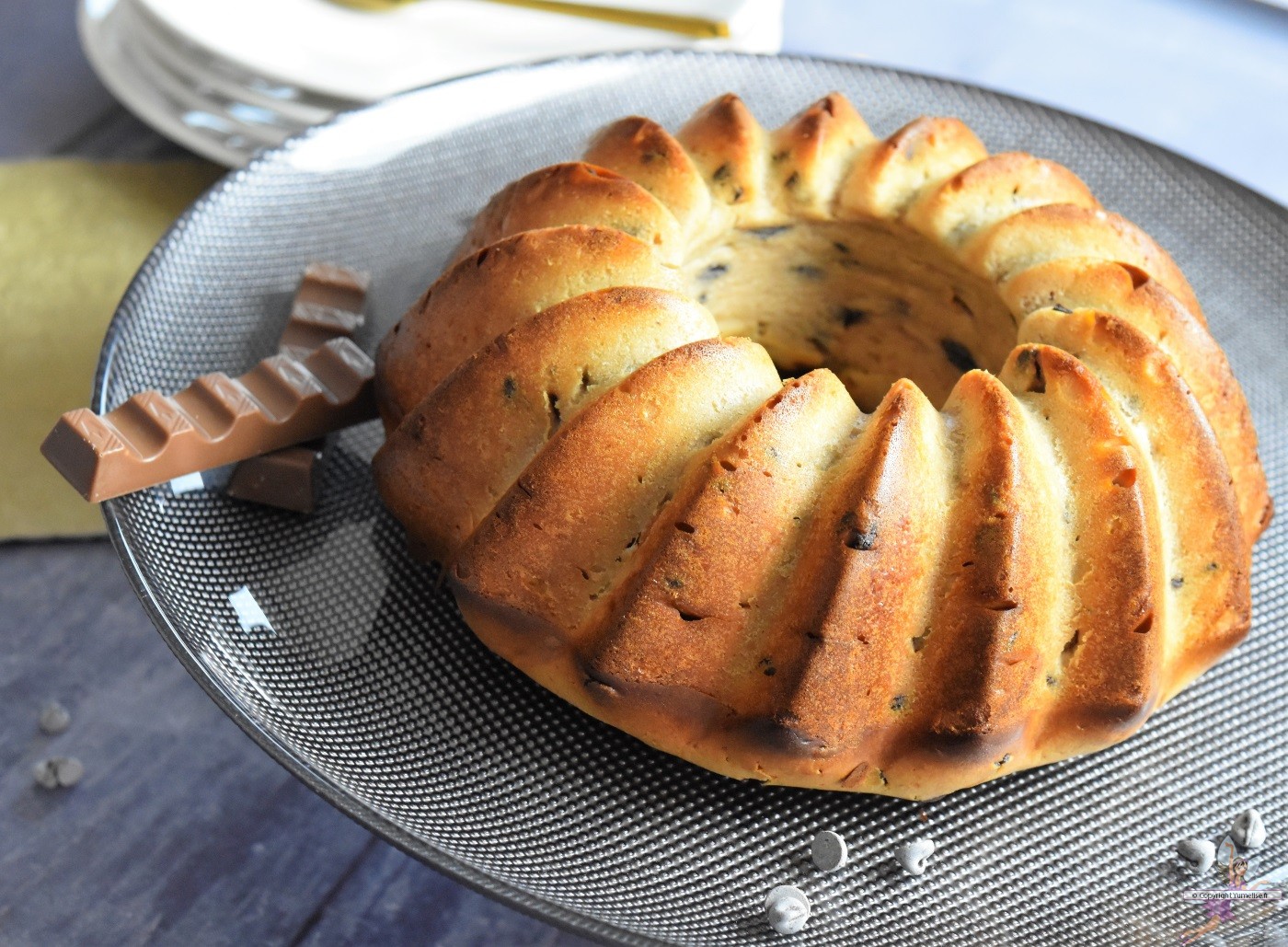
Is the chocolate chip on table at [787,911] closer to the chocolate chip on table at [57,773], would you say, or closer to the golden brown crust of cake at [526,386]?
the golden brown crust of cake at [526,386]

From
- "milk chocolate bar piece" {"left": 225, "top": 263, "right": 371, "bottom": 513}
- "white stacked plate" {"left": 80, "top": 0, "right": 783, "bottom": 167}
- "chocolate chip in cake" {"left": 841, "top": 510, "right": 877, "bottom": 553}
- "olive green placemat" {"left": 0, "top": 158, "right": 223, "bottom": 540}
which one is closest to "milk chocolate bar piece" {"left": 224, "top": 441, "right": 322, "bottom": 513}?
"milk chocolate bar piece" {"left": 225, "top": 263, "right": 371, "bottom": 513}

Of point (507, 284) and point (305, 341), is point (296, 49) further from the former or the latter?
point (507, 284)

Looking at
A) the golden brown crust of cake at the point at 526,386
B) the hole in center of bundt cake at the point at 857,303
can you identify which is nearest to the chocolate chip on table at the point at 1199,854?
the hole in center of bundt cake at the point at 857,303

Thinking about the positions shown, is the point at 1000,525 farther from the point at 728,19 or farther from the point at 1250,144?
the point at 1250,144

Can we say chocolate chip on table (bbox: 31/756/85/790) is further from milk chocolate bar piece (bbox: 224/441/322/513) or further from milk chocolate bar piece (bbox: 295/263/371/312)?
milk chocolate bar piece (bbox: 295/263/371/312)

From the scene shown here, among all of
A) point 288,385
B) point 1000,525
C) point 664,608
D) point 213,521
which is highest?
point 1000,525

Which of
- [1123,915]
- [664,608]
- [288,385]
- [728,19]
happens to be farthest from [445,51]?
[1123,915]
